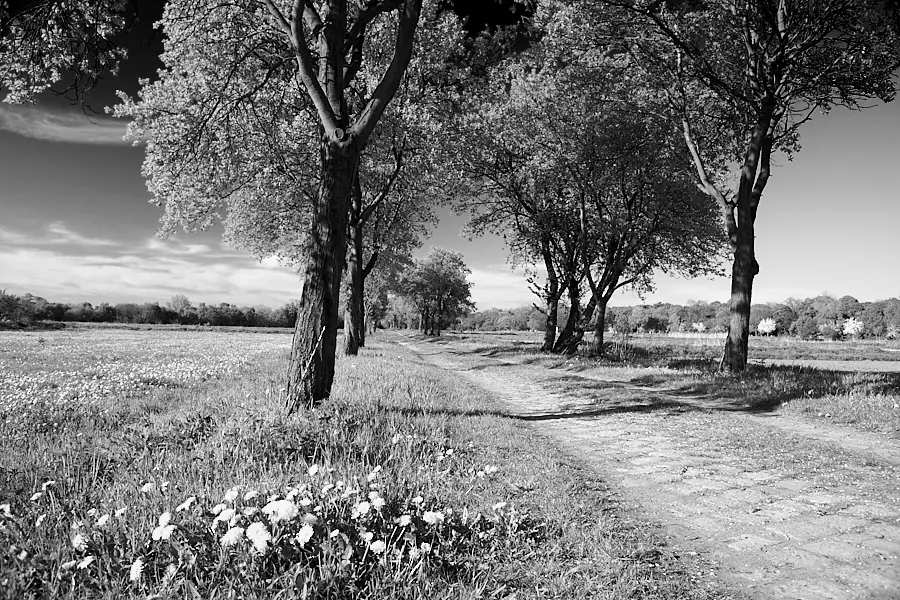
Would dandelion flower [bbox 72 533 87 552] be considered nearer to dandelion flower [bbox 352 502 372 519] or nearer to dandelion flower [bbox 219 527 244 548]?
dandelion flower [bbox 219 527 244 548]

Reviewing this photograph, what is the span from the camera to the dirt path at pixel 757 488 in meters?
3.60

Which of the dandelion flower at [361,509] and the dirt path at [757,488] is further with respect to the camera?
the dirt path at [757,488]

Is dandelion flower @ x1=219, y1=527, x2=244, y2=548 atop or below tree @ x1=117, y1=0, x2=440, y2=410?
below

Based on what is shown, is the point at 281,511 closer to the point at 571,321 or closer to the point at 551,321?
the point at 571,321

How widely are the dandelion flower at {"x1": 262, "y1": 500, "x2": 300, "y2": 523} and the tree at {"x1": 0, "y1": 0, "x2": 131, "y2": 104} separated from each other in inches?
378

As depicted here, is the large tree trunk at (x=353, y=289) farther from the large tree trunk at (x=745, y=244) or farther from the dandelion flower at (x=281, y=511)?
the dandelion flower at (x=281, y=511)

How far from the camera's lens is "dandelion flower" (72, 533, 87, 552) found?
258 cm

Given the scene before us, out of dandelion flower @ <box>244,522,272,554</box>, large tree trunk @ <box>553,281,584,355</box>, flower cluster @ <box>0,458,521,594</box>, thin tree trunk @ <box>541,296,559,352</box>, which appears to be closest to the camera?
dandelion flower @ <box>244,522,272,554</box>

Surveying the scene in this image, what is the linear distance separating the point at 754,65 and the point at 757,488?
50.1ft

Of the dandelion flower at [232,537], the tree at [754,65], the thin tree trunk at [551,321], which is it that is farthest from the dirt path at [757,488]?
the thin tree trunk at [551,321]

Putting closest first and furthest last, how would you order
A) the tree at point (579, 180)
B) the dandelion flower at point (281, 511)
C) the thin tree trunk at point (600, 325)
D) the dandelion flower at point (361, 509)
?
the dandelion flower at point (281, 511)
the dandelion flower at point (361, 509)
the tree at point (579, 180)
the thin tree trunk at point (600, 325)

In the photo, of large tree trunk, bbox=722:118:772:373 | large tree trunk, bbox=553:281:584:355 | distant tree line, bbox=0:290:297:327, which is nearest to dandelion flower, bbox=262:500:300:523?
large tree trunk, bbox=722:118:772:373

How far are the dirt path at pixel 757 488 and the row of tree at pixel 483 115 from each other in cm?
531

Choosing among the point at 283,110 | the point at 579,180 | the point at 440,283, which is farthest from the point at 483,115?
the point at 440,283
